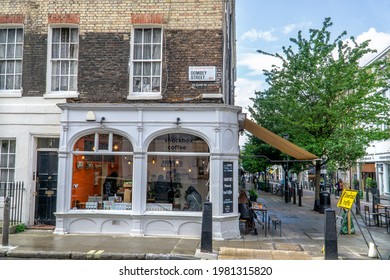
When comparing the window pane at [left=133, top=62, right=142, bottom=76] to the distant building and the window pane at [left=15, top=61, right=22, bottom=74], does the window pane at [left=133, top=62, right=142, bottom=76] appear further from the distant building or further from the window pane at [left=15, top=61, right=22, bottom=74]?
the distant building

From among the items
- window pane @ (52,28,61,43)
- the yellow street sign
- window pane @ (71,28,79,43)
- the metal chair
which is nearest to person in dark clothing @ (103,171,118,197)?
the metal chair

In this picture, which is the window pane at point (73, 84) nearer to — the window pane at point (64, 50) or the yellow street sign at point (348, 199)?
the window pane at point (64, 50)

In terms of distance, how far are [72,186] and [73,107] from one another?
2.34 metres

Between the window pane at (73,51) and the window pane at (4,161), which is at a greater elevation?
the window pane at (73,51)

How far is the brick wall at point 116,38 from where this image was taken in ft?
36.4

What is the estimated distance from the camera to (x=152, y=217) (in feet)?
35.1

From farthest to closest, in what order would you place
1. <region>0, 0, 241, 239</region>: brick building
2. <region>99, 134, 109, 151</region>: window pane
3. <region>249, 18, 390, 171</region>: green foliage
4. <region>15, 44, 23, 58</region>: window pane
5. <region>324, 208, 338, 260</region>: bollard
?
<region>249, 18, 390, 171</region>: green foliage
<region>15, 44, 23, 58</region>: window pane
<region>99, 134, 109, 151</region>: window pane
<region>0, 0, 241, 239</region>: brick building
<region>324, 208, 338, 260</region>: bollard

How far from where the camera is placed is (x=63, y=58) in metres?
11.7

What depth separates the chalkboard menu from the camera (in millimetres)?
10734

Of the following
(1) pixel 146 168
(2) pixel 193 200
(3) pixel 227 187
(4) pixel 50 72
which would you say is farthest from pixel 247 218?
(4) pixel 50 72

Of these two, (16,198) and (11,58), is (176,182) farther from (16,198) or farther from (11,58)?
(11,58)

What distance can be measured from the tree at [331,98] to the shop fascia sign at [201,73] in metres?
8.05

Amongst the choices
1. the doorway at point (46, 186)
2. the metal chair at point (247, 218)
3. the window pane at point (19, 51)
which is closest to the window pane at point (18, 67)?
the window pane at point (19, 51)

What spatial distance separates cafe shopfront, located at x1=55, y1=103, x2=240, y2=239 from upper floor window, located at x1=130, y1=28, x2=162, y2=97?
89 centimetres
